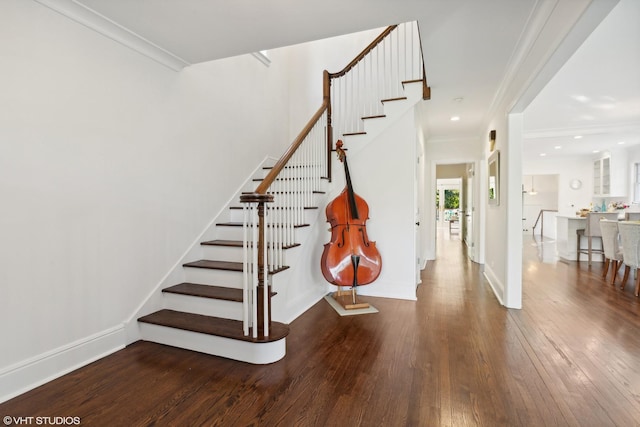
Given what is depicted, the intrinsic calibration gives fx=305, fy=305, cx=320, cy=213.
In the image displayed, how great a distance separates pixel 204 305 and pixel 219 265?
43cm

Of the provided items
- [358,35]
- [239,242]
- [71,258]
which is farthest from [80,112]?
[358,35]

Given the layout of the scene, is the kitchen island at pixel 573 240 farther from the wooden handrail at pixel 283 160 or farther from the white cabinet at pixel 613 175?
the wooden handrail at pixel 283 160

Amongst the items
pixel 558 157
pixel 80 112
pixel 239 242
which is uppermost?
pixel 558 157

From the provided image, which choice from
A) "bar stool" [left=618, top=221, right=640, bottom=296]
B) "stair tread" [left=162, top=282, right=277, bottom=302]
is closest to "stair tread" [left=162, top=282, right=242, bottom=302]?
"stair tread" [left=162, top=282, right=277, bottom=302]

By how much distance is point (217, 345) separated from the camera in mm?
2219

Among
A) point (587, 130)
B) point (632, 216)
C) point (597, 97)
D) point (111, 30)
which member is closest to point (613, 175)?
point (632, 216)

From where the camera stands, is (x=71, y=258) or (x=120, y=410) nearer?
(x=120, y=410)

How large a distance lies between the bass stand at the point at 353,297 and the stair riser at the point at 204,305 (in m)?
1.25

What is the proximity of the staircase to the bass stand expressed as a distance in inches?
24.3

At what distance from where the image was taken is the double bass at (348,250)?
3.18m

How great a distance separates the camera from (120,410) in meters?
1.64

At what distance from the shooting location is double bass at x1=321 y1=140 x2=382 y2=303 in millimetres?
3180

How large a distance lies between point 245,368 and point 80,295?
125cm

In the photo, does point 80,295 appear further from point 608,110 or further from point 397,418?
point 608,110
